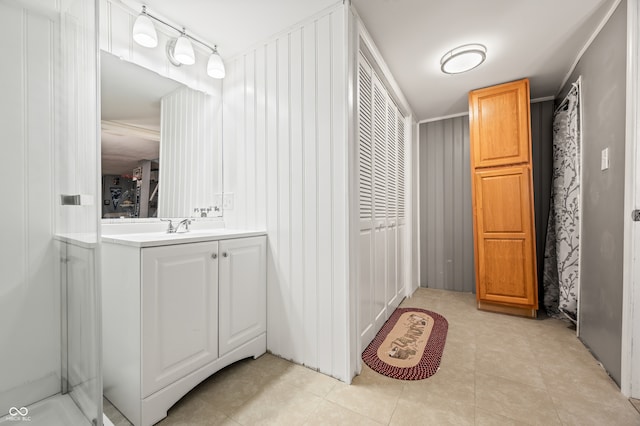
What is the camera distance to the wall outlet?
81.1 inches

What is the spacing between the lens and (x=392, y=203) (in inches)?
103

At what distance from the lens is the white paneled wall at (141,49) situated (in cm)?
154

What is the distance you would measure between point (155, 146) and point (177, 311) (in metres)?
1.16

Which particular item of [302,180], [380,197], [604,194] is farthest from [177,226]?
[604,194]

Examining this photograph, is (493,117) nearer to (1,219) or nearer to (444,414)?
(444,414)

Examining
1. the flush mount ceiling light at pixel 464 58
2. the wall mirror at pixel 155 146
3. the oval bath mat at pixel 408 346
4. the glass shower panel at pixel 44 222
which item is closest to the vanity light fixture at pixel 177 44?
the wall mirror at pixel 155 146

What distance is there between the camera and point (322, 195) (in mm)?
1621

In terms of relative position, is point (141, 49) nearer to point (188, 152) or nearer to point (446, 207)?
point (188, 152)

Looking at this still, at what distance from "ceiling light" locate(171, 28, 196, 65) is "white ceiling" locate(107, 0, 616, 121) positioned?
0.10m

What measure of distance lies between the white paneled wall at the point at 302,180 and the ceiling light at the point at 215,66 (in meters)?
0.16

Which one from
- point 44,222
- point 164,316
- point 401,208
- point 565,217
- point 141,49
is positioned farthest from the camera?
point 401,208

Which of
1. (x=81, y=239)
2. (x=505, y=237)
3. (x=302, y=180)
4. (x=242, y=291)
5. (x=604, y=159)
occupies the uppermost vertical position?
(x=604, y=159)

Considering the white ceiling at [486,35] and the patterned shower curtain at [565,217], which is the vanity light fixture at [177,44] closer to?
the white ceiling at [486,35]

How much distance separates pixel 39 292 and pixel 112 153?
0.84 meters
